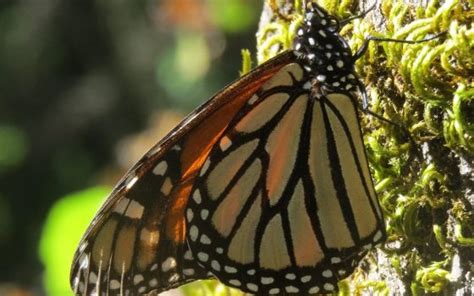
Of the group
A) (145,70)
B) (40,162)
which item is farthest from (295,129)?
(40,162)

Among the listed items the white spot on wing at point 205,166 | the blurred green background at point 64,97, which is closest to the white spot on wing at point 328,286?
the white spot on wing at point 205,166

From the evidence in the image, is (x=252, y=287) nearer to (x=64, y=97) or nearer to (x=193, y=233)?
(x=193, y=233)

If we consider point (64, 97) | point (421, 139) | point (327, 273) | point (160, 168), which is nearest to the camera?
point (421, 139)

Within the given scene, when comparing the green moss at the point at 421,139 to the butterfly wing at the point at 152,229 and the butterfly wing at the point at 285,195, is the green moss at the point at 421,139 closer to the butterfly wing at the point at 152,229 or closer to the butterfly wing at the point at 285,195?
the butterfly wing at the point at 285,195

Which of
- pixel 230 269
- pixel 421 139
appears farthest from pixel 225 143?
A: pixel 421 139

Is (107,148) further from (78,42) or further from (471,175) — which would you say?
(471,175)

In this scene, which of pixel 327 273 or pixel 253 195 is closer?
pixel 327 273

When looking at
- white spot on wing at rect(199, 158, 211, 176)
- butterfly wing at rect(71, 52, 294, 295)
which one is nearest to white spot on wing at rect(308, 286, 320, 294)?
butterfly wing at rect(71, 52, 294, 295)
